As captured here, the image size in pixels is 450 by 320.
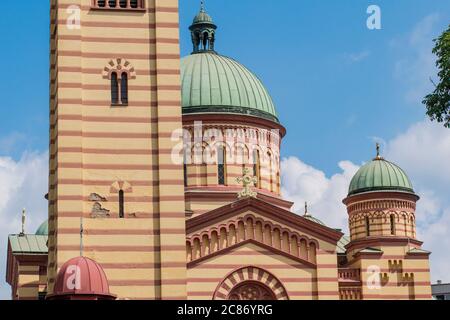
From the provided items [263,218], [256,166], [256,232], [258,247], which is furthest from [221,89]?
[258,247]

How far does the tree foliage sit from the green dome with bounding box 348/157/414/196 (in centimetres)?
3058

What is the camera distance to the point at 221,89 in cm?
5259

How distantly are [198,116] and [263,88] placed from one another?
4.52 meters

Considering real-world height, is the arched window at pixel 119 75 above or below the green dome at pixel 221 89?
below

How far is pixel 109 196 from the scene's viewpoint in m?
34.5

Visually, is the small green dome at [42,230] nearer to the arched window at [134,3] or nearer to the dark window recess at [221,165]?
the dark window recess at [221,165]

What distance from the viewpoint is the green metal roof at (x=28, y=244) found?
159ft

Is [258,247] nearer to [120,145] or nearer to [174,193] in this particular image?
[174,193]

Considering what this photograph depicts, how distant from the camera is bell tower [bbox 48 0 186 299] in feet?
112

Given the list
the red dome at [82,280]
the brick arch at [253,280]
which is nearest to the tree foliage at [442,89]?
the red dome at [82,280]

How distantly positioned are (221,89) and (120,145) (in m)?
18.1

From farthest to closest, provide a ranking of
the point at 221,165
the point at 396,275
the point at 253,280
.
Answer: the point at 396,275
the point at 221,165
the point at 253,280

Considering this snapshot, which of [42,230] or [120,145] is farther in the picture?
[42,230]

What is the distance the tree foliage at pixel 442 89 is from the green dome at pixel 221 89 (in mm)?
27655
